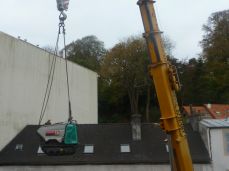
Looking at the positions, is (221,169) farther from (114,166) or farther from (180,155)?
(180,155)

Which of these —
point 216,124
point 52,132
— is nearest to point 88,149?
point 216,124

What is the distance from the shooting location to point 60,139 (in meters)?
13.2

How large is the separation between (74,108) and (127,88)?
1849 centimetres

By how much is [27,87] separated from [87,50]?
38.0 metres

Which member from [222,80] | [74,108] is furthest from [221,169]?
[222,80]

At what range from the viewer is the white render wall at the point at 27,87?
30.1 m

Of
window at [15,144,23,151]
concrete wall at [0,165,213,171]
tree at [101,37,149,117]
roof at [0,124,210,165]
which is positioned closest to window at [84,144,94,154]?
roof at [0,124,210,165]

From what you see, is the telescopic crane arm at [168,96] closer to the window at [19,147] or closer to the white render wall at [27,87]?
the window at [19,147]

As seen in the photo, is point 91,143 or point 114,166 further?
point 91,143

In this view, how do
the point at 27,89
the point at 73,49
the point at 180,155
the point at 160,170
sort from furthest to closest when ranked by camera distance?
the point at 73,49, the point at 27,89, the point at 160,170, the point at 180,155

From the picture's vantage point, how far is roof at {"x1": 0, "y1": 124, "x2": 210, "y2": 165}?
26750 mm

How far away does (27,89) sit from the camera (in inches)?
1288

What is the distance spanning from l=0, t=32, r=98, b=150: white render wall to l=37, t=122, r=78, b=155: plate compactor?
16.8 m

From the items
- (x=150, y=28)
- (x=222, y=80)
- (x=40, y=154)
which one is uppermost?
(x=222, y=80)
